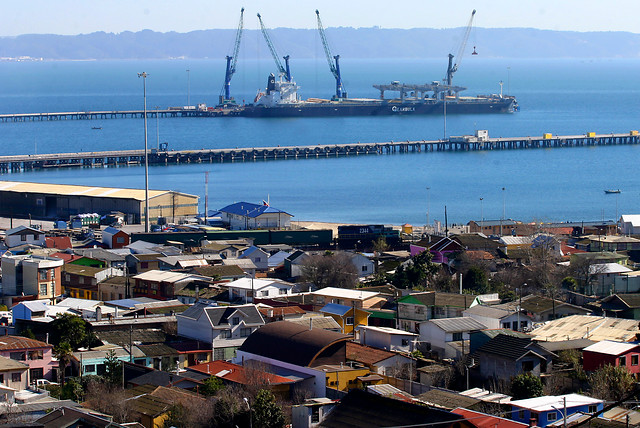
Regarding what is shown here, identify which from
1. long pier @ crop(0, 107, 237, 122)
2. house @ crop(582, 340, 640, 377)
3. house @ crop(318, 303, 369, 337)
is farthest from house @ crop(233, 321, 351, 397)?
long pier @ crop(0, 107, 237, 122)

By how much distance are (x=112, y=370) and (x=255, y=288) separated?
541 cm

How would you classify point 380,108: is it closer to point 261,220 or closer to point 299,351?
point 261,220

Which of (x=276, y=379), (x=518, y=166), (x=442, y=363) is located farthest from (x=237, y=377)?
(x=518, y=166)

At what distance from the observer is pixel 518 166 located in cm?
5769

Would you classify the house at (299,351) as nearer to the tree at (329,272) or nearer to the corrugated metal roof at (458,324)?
the corrugated metal roof at (458,324)

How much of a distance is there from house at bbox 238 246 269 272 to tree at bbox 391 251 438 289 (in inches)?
123

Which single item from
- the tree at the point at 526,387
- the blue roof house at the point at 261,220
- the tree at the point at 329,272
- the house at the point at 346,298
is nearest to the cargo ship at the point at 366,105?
the blue roof house at the point at 261,220

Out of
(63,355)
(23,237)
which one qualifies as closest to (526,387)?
(63,355)

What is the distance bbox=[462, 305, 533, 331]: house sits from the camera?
15219 mm

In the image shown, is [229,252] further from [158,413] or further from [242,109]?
[242,109]

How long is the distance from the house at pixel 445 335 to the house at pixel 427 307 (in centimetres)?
113

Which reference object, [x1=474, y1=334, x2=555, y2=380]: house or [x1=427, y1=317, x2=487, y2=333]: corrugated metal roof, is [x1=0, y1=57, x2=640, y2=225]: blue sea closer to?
[x1=427, y1=317, x2=487, y2=333]: corrugated metal roof

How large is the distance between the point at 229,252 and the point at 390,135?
5658 cm

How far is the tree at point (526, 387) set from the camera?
1153 cm
